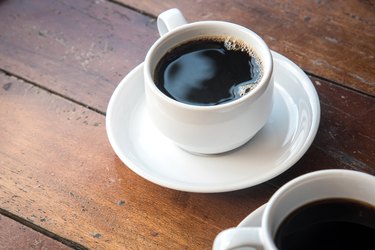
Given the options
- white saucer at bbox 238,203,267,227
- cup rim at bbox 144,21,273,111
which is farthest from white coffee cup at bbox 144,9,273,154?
white saucer at bbox 238,203,267,227

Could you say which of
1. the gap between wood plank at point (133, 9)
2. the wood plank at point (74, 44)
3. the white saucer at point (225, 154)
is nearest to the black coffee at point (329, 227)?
the white saucer at point (225, 154)

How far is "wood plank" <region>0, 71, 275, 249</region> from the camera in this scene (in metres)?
0.80

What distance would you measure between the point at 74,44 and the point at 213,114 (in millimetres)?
373

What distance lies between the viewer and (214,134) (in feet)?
2.61

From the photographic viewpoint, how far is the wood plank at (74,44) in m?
0.99

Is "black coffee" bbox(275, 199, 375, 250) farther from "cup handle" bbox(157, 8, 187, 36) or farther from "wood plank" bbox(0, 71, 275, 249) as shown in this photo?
"cup handle" bbox(157, 8, 187, 36)

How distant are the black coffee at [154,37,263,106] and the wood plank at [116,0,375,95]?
5.8 inches

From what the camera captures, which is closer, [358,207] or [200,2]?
[358,207]

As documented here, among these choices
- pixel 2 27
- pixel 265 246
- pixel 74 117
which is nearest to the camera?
pixel 265 246

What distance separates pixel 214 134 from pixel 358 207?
0.70ft

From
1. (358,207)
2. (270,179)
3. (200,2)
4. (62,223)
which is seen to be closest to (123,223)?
(62,223)

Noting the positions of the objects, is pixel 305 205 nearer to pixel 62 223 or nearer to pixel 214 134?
pixel 214 134

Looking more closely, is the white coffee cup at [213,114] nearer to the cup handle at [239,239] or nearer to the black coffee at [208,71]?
the black coffee at [208,71]

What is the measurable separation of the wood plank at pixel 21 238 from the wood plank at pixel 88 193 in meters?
0.01
